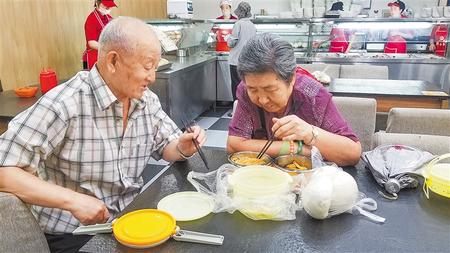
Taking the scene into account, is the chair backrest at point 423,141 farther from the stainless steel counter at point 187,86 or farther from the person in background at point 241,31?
the person in background at point 241,31

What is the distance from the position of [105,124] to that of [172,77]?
242 centimetres

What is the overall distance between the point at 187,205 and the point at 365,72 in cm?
315

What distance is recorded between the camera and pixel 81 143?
1312 millimetres

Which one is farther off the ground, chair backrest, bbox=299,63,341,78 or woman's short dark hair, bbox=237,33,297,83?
woman's short dark hair, bbox=237,33,297,83

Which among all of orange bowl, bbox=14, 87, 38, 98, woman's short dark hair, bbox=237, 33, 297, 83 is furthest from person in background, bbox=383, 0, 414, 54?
orange bowl, bbox=14, 87, 38, 98

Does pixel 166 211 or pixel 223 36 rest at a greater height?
pixel 223 36

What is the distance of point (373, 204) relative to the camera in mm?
1014

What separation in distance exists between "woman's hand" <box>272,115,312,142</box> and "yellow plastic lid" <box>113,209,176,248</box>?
0.51m

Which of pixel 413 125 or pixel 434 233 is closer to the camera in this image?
pixel 434 233

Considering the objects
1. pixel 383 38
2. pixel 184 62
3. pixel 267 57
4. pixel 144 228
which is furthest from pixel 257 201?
pixel 383 38

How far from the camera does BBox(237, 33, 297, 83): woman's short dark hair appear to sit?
1314 millimetres

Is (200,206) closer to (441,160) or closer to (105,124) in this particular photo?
(105,124)

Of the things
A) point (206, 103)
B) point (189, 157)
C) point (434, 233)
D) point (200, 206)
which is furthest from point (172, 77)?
point (434, 233)

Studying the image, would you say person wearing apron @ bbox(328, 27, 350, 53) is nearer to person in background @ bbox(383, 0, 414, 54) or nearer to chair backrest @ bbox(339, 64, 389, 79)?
person in background @ bbox(383, 0, 414, 54)
